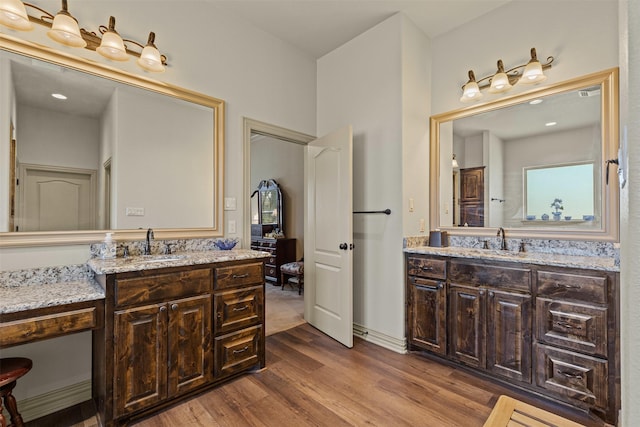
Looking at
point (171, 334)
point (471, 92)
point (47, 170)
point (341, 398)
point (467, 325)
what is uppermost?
point (471, 92)

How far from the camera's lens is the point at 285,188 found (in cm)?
590

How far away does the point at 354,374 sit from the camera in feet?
7.86

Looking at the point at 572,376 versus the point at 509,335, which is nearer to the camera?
the point at 572,376

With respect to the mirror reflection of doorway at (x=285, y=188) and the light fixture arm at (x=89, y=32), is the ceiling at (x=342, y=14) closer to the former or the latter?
the light fixture arm at (x=89, y=32)

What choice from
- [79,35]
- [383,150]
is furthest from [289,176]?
[79,35]

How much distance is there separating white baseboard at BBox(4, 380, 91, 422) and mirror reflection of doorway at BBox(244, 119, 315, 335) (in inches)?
61.6

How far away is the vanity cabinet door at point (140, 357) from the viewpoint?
5.77 feet

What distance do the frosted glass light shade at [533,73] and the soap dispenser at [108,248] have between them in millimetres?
3362

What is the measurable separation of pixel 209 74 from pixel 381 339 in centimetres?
291

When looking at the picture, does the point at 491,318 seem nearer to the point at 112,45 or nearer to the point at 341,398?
the point at 341,398

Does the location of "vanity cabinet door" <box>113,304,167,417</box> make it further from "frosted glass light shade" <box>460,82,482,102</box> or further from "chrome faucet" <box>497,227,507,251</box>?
"frosted glass light shade" <box>460,82,482,102</box>

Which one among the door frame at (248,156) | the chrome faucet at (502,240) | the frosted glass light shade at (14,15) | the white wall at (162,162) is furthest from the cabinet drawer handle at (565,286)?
the frosted glass light shade at (14,15)

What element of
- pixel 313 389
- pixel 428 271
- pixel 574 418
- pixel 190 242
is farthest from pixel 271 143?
pixel 574 418

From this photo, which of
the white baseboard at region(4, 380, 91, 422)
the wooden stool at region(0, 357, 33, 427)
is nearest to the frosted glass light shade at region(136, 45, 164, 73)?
the wooden stool at region(0, 357, 33, 427)
